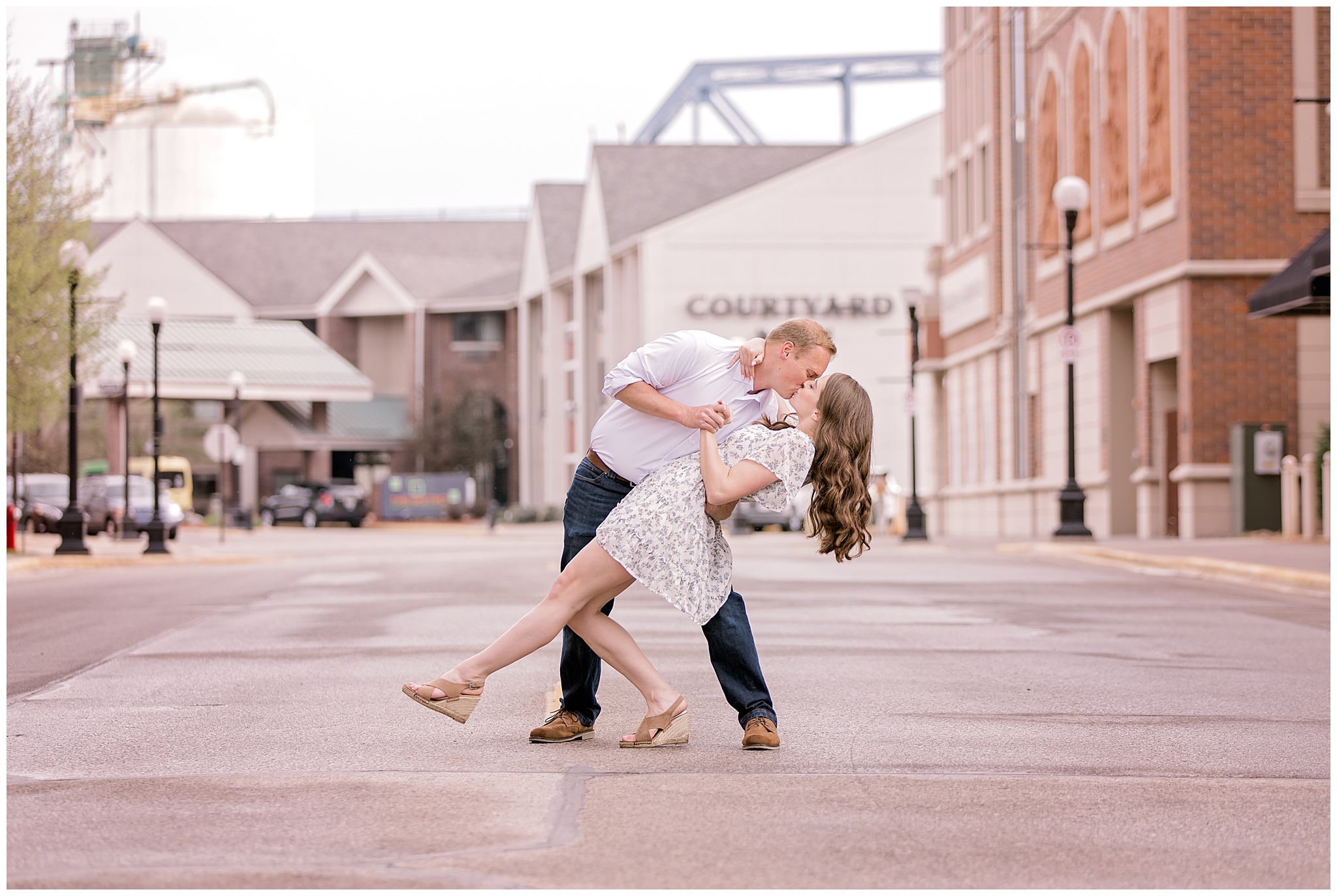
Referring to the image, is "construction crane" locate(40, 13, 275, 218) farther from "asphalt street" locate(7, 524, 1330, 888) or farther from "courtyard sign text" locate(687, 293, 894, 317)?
"asphalt street" locate(7, 524, 1330, 888)

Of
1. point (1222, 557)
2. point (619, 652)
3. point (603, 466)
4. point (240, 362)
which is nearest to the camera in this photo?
point (619, 652)

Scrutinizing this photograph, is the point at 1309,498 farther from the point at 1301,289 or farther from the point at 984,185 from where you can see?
the point at 984,185

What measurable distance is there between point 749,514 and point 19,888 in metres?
39.8

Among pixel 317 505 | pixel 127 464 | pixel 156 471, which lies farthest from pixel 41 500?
pixel 317 505

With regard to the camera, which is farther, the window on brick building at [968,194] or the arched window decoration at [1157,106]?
the window on brick building at [968,194]

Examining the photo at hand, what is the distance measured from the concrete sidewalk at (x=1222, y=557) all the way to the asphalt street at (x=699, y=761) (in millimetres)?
3394

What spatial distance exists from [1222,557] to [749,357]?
568 inches

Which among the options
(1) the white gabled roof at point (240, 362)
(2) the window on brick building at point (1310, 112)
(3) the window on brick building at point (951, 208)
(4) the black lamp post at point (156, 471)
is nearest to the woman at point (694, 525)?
(4) the black lamp post at point (156, 471)

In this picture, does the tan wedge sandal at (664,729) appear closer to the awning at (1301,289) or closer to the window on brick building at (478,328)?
the awning at (1301,289)

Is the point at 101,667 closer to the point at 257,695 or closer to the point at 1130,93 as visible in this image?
the point at 257,695

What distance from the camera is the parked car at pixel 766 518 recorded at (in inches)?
1715

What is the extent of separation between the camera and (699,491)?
6.41 m

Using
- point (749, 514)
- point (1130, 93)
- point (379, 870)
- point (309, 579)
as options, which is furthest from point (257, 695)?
point (749, 514)

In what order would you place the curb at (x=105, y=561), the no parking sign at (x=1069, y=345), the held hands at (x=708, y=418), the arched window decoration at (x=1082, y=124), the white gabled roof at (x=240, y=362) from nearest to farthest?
the held hands at (x=708, y=418)
the curb at (x=105, y=561)
the no parking sign at (x=1069, y=345)
the arched window decoration at (x=1082, y=124)
the white gabled roof at (x=240, y=362)
